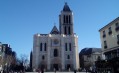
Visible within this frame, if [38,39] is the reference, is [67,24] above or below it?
above

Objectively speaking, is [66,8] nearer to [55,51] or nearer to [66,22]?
[66,22]

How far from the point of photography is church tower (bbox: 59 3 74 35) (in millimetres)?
88250

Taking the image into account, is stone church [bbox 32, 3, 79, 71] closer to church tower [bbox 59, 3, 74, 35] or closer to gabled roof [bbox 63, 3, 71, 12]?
church tower [bbox 59, 3, 74, 35]

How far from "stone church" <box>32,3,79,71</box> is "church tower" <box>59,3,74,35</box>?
3223 mm

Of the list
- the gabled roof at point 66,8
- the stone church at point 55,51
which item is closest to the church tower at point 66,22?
the gabled roof at point 66,8

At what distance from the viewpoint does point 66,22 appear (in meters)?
89.5

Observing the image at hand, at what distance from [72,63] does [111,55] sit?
45956mm

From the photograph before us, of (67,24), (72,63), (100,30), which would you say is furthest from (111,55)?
(67,24)

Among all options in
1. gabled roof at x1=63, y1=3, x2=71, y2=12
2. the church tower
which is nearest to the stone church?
the church tower

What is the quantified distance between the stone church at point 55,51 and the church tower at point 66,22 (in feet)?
10.6

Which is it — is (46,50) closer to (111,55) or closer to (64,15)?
(64,15)

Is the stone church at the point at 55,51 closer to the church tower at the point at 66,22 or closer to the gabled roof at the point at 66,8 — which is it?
the church tower at the point at 66,22

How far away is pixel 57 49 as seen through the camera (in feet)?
275

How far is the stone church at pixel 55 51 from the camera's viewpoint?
81062 millimetres
